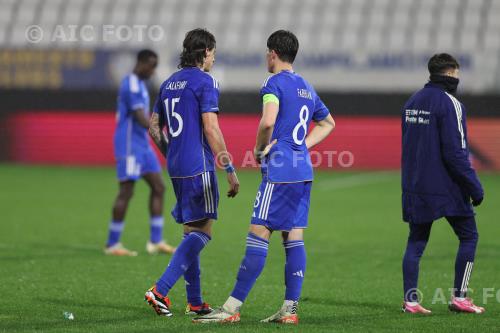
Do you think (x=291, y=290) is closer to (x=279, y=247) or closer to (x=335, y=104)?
(x=279, y=247)

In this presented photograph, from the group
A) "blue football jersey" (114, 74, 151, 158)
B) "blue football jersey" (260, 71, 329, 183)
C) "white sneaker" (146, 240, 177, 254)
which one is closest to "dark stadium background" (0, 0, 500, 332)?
"white sneaker" (146, 240, 177, 254)

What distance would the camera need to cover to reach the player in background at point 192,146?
21.5 feet

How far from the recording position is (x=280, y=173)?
6355 mm

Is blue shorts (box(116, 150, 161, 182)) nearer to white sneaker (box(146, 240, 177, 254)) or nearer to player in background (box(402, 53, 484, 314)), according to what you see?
white sneaker (box(146, 240, 177, 254))

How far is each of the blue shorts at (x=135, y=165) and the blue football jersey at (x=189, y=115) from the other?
3.95m

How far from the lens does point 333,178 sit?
75.6 ft

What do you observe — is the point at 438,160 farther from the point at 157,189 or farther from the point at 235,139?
the point at 235,139

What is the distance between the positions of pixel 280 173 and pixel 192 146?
678 mm

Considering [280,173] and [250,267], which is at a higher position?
[280,173]

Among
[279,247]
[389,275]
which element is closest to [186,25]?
[279,247]

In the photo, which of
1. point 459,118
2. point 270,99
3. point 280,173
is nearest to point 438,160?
point 459,118

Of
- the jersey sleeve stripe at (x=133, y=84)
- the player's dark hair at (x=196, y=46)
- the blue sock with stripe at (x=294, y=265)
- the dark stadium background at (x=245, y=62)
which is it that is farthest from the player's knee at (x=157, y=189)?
the dark stadium background at (x=245, y=62)

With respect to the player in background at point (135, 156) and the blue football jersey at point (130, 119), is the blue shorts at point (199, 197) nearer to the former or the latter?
the player in background at point (135, 156)

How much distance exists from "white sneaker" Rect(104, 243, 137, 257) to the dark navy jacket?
4230 millimetres
